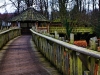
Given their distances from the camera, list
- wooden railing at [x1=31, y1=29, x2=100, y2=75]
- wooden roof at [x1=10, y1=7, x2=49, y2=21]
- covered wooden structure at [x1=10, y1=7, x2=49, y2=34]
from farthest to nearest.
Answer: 1. wooden roof at [x1=10, y1=7, x2=49, y2=21]
2. covered wooden structure at [x1=10, y1=7, x2=49, y2=34]
3. wooden railing at [x1=31, y1=29, x2=100, y2=75]

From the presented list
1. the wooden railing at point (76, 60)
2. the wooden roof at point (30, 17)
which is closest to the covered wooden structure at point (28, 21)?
the wooden roof at point (30, 17)

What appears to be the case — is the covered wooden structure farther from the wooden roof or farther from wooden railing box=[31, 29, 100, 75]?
wooden railing box=[31, 29, 100, 75]

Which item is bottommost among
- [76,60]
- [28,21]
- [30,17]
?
[76,60]

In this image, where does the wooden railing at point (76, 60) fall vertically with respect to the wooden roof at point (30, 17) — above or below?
below

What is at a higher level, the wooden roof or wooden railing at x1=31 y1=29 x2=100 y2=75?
the wooden roof

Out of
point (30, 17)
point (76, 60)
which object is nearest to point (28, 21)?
point (30, 17)

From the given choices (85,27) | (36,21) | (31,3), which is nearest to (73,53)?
(85,27)

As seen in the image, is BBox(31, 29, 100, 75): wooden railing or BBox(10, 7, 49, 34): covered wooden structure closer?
BBox(31, 29, 100, 75): wooden railing

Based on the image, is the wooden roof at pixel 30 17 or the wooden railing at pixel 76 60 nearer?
the wooden railing at pixel 76 60

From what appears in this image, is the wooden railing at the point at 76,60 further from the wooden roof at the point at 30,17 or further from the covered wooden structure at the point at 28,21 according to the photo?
the wooden roof at the point at 30,17

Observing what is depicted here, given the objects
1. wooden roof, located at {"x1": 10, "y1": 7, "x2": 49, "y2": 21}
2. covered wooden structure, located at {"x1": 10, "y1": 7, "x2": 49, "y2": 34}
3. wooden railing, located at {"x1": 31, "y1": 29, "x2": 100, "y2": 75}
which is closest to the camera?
wooden railing, located at {"x1": 31, "y1": 29, "x2": 100, "y2": 75}

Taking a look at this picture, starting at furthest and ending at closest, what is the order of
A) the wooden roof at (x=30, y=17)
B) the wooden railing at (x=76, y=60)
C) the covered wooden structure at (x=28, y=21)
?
the wooden roof at (x=30, y=17) < the covered wooden structure at (x=28, y=21) < the wooden railing at (x=76, y=60)

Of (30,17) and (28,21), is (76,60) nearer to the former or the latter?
(28,21)

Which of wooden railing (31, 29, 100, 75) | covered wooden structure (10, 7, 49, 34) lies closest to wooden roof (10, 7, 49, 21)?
covered wooden structure (10, 7, 49, 34)
